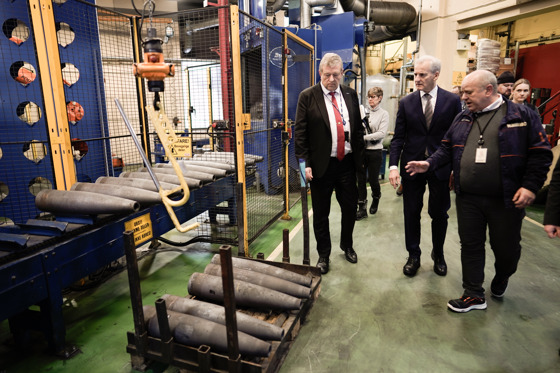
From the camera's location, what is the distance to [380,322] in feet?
9.05

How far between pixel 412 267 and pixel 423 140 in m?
Result: 1.31

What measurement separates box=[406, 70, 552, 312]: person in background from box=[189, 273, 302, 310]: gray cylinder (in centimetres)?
150

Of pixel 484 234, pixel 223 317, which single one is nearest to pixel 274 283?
pixel 223 317

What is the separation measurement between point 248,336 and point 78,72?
13.0 feet

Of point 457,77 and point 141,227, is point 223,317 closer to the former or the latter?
point 141,227

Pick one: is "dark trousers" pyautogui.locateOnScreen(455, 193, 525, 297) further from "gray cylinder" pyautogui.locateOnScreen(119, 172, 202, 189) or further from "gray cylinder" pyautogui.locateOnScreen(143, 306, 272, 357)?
"gray cylinder" pyautogui.locateOnScreen(119, 172, 202, 189)

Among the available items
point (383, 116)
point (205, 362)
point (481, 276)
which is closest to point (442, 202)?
point (481, 276)

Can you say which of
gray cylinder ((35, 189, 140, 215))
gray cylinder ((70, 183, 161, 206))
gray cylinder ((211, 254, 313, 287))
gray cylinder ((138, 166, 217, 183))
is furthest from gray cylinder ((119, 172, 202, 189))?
gray cylinder ((211, 254, 313, 287))

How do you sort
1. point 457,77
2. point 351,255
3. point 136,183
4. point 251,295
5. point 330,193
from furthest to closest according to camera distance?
point 457,77, point 351,255, point 330,193, point 136,183, point 251,295

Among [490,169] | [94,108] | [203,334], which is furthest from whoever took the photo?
[94,108]

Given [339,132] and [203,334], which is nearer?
[203,334]

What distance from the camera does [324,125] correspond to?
10.6ft

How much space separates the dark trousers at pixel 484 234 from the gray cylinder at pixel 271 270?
4.43 ft

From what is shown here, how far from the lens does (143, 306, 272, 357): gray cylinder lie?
2.00 metres
